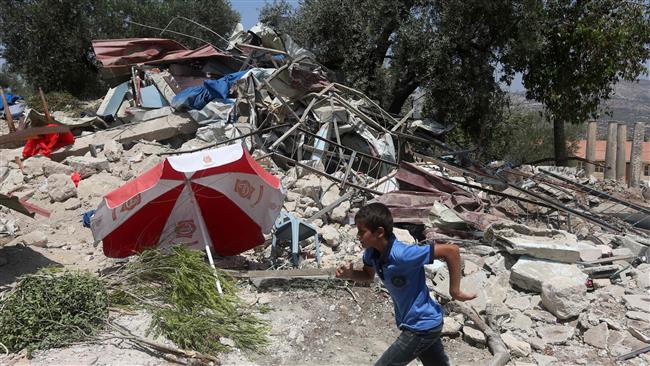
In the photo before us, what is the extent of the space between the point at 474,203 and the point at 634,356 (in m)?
3.49

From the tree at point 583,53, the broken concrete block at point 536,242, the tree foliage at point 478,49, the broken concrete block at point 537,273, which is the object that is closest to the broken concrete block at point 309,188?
the broken concrete block at point 536,242

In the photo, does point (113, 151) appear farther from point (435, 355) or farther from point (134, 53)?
point (435, 355)

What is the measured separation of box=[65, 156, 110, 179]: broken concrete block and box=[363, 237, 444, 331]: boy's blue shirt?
6762mm

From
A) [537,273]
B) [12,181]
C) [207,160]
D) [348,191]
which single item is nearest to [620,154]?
[348,191]

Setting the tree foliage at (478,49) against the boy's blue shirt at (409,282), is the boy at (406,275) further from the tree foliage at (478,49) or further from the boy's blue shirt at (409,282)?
the tree foliage at (478,49)

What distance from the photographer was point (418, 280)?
8.35 ft

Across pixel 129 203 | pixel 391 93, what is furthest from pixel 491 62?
pixel 129 203

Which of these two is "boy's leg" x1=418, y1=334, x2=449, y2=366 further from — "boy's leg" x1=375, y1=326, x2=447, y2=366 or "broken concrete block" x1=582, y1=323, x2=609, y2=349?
"broken concrete block" x1=582, y1=323, x2=609, y2=349

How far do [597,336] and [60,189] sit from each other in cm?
678

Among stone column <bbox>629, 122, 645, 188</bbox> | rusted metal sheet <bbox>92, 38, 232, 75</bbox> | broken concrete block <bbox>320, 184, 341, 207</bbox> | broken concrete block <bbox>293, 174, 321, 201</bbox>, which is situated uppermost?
rusted metal sheet <bbox>92, 38, 232, 75</bbox>

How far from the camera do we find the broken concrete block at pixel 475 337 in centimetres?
429

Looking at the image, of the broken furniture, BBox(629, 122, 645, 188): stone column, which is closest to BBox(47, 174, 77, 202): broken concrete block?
the broken furniture

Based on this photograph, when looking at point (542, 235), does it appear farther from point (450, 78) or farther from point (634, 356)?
point (450, 78)

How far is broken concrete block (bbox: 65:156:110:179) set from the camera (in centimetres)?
807
